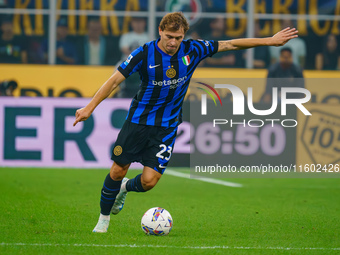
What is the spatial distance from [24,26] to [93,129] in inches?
123

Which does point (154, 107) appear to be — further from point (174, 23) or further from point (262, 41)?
point (262, 41)

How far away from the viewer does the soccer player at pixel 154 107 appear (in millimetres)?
6270

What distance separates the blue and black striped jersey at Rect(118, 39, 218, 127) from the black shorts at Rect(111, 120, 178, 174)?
0.21 feet

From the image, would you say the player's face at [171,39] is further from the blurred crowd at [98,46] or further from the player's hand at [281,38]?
the blurred crowd at [98,46]

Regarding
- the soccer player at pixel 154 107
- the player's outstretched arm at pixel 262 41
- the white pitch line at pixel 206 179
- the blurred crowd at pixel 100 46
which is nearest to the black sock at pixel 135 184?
the soccer player at pixel 154 107

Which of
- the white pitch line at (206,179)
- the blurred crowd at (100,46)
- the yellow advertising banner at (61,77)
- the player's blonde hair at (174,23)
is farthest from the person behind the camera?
the blurred crowd at (100,46)

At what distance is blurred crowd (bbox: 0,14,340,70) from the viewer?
14281mm

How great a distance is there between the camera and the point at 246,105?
12430 mm

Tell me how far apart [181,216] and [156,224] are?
1.36 m

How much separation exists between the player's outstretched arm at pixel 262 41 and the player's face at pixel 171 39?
0.61 m

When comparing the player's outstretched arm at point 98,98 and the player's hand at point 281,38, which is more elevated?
the player's hand at point 281,38

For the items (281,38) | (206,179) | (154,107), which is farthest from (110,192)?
(206,179)

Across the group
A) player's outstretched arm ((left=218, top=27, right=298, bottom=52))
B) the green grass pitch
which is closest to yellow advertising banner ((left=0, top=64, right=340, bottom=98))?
the green grass pitch

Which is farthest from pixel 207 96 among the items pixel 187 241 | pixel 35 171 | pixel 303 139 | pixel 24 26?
pixel 187 241
